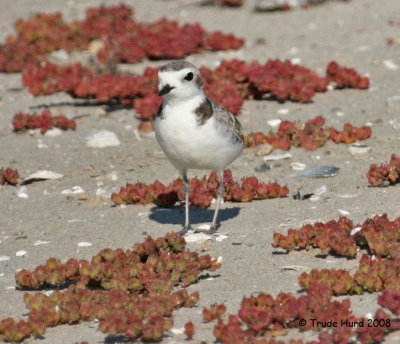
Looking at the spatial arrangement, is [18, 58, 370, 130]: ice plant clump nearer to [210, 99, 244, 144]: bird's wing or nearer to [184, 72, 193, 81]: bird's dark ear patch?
[210, 99, 244, 144]: bird's wing

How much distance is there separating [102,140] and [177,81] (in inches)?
147

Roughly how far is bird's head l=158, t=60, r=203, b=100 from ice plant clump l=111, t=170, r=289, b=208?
1.72 meters

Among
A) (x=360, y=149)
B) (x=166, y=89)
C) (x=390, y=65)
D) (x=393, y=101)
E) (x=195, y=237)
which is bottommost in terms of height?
(x=195, y=237)

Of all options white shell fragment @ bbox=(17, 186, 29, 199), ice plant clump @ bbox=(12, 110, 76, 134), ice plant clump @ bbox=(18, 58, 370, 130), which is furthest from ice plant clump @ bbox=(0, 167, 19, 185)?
ice plant clump @ bbox=(18, 58, 370, 130)

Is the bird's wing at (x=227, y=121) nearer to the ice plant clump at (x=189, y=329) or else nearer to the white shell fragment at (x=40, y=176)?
the ice plant clump at (x=189, y=329)

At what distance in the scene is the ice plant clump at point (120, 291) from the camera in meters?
5.72

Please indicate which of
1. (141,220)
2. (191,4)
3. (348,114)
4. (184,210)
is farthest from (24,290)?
(191,4)

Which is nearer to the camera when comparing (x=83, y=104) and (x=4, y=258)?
(x=4, y=258)

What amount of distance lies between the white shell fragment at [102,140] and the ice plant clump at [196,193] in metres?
1.99

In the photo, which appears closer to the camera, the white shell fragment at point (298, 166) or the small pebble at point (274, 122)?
the white shell fragment at point (298, 166)

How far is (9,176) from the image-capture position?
9.59 metres

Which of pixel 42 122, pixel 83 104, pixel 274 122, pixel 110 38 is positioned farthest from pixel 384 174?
pixel 110 38

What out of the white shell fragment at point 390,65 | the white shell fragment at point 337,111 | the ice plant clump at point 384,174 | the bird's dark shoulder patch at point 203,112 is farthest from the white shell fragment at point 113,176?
the white shell fragment at point 390,65

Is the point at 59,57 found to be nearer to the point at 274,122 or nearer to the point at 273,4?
the point at 273,4
